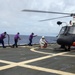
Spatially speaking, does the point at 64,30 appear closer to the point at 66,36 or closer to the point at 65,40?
the point at 66,36

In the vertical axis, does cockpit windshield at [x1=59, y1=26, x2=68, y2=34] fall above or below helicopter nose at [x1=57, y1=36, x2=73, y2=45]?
above

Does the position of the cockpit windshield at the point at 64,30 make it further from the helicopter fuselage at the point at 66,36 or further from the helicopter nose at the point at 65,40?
→ the helicopter nose at the point at 65,40

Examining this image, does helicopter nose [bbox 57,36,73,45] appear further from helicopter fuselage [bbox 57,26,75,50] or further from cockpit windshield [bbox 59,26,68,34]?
cockpit windshield [bbox 59,26,68,34]

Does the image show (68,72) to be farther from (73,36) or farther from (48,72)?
(73,36)

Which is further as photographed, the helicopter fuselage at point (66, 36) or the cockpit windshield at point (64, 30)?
the cockpit windshield at point (64, 30)

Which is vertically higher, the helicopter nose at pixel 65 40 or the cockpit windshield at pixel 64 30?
the cockpit windshield at pixel 64 30

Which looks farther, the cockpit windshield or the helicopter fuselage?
the cockpit windshield

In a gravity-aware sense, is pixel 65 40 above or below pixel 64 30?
below

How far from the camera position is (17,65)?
13070 mm

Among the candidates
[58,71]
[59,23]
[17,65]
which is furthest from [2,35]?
[58,71]

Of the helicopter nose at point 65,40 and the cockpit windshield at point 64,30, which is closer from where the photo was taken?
the helicopter nose at point 65,40

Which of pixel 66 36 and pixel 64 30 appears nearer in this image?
pixel 66 36

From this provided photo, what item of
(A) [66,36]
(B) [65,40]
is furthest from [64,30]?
(B) [65,40]

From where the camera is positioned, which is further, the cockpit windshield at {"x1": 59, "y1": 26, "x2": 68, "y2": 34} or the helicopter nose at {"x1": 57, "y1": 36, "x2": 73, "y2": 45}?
the cockpit windshield at {"x1": 59, "y1": 26, "x2": 68, "y2": 34}
